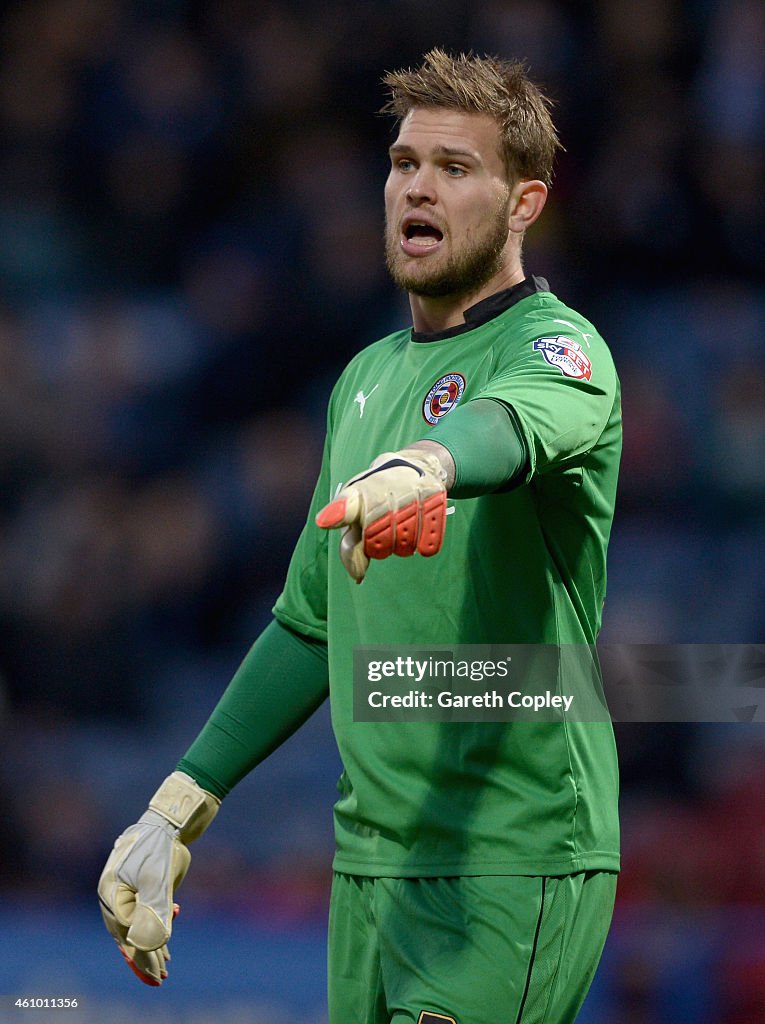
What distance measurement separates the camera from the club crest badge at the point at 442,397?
8.40ft

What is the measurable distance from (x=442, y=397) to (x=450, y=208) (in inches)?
14.0

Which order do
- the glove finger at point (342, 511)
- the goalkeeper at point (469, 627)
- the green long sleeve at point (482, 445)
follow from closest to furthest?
1. the glove finger at point (342, 511)
2. the green long sleeve at point (482, 445)
3. the goalkeeper at point (469, 627)

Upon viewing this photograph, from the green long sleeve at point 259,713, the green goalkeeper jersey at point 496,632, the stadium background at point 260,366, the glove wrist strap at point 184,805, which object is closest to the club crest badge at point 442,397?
the green goalkeeper jersey at point 496,632

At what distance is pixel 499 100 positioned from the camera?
2742 mm

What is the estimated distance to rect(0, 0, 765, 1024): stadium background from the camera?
5375mm

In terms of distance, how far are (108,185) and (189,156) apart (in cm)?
36

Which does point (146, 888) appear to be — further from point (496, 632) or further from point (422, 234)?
Answer: point (422, 234)

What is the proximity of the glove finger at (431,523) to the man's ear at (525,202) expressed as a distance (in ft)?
3.34

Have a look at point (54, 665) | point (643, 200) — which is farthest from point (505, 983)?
point (643, 200)

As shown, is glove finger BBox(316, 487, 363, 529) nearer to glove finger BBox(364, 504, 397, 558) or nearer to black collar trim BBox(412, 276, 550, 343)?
glove finger BBox(364, 504, 397, 558)

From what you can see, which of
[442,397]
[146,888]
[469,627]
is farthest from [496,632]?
[146,888]

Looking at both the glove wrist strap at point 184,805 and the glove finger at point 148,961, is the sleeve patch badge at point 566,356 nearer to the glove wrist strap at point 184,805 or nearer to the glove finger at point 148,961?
the glove wrist strap at point 184,805

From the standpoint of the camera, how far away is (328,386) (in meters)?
6.23

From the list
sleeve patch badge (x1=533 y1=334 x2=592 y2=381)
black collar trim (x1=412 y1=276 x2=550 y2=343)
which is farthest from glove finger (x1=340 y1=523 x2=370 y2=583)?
black collar trim (x1=412 y1=276 x2=550 y2=343)
